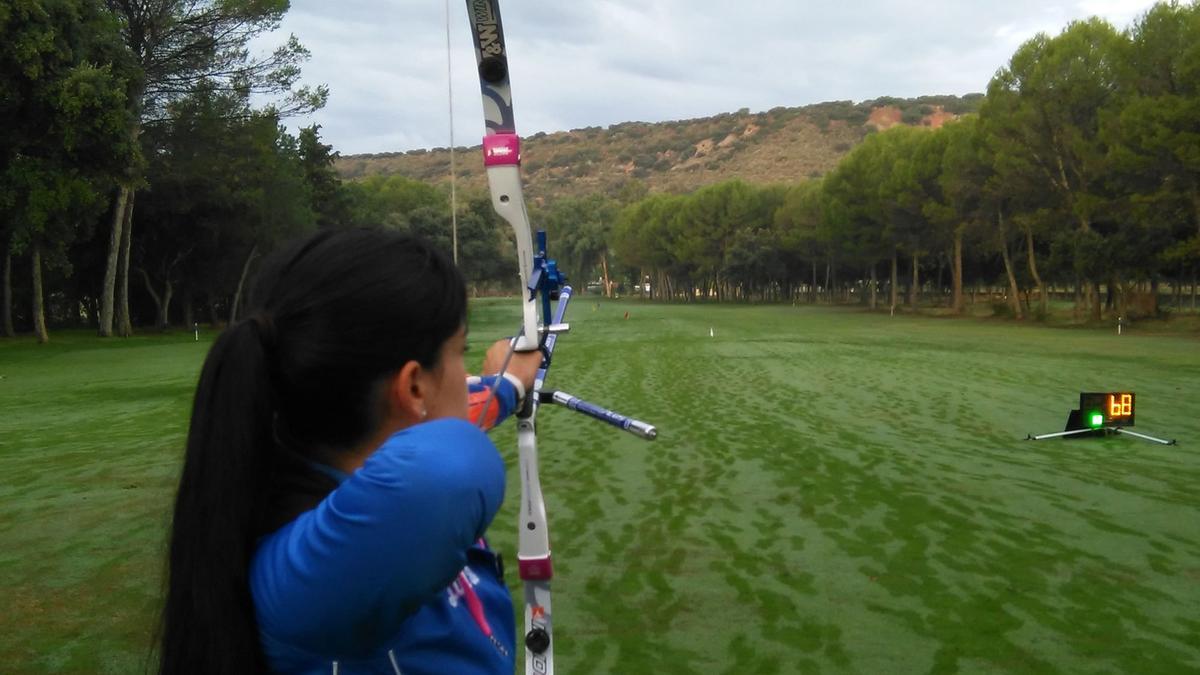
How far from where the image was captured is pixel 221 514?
121 centimetres

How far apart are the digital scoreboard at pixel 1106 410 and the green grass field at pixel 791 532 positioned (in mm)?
363

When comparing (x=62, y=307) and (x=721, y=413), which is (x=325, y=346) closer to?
(x=721, y=413)

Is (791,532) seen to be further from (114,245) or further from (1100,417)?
(114,245)

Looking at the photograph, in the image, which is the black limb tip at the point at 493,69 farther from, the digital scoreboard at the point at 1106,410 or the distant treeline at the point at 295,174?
the distant treeline at the point at 295,174

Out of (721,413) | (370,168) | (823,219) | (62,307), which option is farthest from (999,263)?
(370,168)

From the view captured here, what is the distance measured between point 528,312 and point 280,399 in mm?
947

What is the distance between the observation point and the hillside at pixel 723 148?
162 meters

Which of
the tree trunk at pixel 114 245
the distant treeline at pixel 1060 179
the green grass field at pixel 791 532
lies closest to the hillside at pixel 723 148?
the distant treeline at pixel 1060 179

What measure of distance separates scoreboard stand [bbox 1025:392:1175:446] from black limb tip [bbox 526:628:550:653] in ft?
32.0

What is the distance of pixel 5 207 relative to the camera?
24188 millimetres

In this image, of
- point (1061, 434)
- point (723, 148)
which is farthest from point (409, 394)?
point (723, 148)

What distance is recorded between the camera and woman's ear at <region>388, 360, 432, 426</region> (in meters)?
1.33

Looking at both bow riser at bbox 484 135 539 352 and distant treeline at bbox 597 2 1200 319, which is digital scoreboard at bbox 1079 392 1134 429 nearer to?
bow riser at bbox 484 135 539 352

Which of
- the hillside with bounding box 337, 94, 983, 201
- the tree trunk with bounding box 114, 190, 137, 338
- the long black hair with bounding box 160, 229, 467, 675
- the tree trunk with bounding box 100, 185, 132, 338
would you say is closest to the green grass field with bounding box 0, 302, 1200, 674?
the long black hair with bounding box 160, 229, 467, 675
